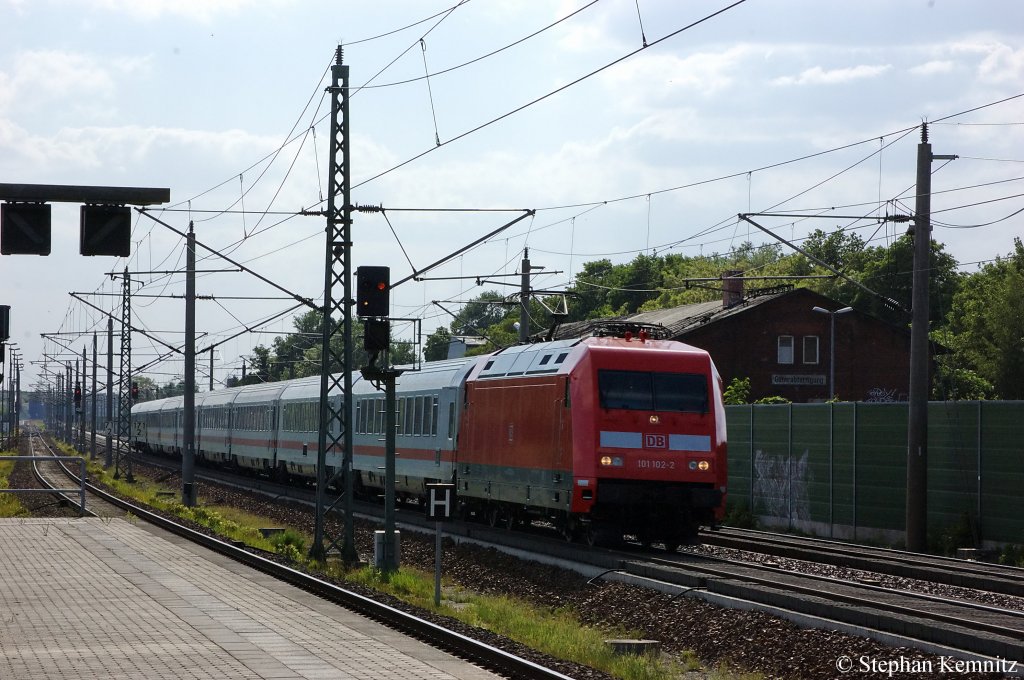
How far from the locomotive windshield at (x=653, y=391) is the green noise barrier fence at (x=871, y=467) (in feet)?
19.7

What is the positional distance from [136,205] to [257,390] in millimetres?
36523

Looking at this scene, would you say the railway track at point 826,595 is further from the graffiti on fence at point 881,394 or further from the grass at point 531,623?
the graffiti on fence at point 881,394

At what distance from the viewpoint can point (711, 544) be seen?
25281mm

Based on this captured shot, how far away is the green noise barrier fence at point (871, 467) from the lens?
24.5 meters

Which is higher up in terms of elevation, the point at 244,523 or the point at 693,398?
the point at 693,398

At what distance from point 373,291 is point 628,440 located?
450 centimetres

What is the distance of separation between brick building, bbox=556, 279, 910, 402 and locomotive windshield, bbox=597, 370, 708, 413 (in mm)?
32921

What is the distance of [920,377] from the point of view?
2586 cm

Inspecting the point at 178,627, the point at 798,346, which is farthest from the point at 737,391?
the point at 178,627

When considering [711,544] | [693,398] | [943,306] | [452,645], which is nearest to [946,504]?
[711,544]

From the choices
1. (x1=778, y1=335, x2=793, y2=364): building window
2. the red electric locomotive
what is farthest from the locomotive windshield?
(x1=778, y1=335, x2=793, y2=364): building window

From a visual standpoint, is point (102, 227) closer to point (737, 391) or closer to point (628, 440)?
point (628, 440)

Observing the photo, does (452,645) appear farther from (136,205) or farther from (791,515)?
(791,515)

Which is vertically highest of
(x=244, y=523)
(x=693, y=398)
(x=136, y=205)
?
(x=136, y=205)
